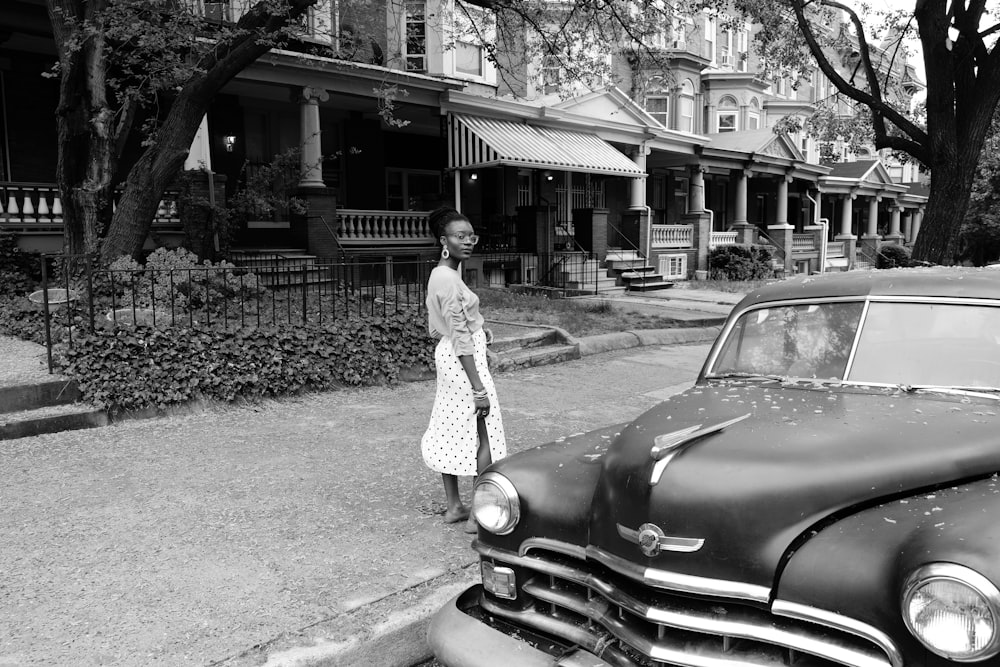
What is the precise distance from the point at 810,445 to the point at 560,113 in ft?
62.0

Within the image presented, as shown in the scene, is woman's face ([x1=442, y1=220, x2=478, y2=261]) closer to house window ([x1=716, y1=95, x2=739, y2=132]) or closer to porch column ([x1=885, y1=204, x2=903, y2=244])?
house window ([x1=716, y1=95, x2=739, y2=132])

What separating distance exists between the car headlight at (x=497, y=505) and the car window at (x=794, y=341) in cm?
128

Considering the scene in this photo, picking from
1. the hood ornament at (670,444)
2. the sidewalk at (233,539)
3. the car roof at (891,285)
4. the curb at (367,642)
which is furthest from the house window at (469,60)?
the hood ornament at (670,444)

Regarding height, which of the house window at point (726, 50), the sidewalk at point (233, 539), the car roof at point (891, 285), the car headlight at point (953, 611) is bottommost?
the sidewalk at point (233, 539)

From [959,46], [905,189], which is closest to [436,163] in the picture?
[959,46]

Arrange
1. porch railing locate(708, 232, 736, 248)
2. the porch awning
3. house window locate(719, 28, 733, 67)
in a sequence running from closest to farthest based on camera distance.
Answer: the porch awning < porch railing locate(708, 232, 736, 248) < house window locate(719, 28, 733, 67)

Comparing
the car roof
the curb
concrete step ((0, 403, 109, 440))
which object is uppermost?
the car roof

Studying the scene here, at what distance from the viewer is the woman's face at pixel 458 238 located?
4.40m

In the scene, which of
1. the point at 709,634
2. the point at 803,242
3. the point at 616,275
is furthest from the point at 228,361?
the point at 803,242

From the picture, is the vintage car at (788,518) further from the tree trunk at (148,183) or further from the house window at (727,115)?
the house window at (727,115)

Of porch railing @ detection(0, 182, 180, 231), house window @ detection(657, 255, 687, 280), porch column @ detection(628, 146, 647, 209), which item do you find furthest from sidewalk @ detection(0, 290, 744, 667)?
porch column @ detection(628, 146, 647, 209)

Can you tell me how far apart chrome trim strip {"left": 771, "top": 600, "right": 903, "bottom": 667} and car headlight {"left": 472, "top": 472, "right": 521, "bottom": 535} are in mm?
1026

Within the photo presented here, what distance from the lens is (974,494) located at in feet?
7.86

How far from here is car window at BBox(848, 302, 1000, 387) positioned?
3123mm
